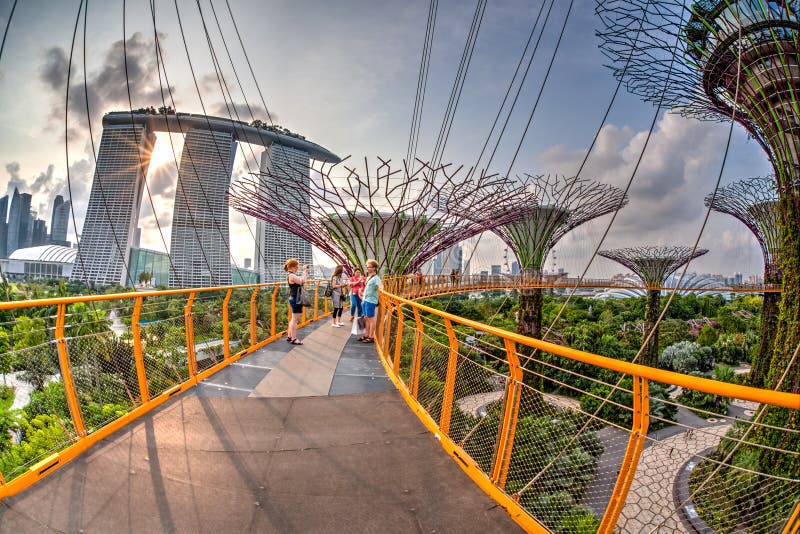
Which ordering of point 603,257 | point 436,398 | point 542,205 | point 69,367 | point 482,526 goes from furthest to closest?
point 603,257
point 542,205
point 436,398
point 69,367
point 482,526

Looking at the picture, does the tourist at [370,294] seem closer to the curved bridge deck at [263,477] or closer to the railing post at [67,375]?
the curved bridge deck at [263,477]

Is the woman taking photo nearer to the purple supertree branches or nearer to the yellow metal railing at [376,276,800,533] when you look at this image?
the yellow metal railing at [376,276,800,533]

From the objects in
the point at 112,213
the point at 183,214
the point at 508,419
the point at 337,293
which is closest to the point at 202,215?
the point at 183,214

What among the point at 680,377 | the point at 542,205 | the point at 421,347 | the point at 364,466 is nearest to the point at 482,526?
the point at 364,466

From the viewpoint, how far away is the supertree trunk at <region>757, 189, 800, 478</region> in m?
6.98

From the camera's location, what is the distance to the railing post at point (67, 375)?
130 inches

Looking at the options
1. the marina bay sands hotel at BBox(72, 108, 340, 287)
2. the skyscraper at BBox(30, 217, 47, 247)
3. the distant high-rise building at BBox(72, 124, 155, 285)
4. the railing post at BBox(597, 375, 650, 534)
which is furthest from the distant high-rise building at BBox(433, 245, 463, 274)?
the skyscraper at BBox(30, 217, 47, 247)

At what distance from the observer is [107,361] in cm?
402

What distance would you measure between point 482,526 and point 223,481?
1.80 meters

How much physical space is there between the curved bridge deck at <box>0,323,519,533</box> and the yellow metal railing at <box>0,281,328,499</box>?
0.57 feet

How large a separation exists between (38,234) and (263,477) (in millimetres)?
108797

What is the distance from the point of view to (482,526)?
249 cm

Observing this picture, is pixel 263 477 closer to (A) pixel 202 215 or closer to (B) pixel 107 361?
(B) pixel 107 361

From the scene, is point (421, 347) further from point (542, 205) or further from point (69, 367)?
point (542, 205)
